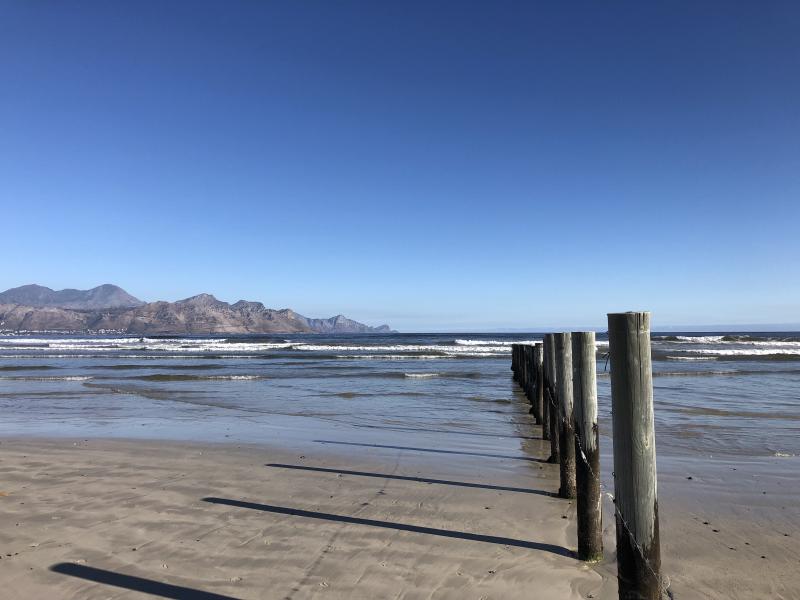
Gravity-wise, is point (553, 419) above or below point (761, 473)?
above

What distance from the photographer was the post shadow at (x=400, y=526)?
4.60 metres

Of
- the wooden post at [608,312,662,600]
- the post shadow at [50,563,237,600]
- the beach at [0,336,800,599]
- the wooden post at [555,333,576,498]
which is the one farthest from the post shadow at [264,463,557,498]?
the post shadow at [50,563,237,600]

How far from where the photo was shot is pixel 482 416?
41.0ft

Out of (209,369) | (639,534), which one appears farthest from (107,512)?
(209,369)

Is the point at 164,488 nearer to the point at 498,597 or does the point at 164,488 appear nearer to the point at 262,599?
the point at 262,599

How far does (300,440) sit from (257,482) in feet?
9.64

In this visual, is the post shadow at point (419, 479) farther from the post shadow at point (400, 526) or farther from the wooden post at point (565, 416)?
the post shadow at point (400, 526)

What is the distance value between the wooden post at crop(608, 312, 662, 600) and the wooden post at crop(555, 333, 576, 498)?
2.79 m

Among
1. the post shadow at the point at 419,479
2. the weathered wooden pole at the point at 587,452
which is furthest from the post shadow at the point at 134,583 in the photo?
the post shadow at the point at 419,479

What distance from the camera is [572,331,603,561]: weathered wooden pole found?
4.35 meters

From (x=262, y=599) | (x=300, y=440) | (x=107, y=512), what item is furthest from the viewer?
(x=300, y=440)

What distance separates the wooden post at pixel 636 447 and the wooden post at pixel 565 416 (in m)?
2.79

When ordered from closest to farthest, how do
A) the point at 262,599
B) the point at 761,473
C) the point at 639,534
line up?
the point at 639,534 → the point at 262,599 → the point at 761,473

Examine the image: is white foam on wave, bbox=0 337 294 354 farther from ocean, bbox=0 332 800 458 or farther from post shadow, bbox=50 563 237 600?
post shadow, bbox=50 563 237 600
